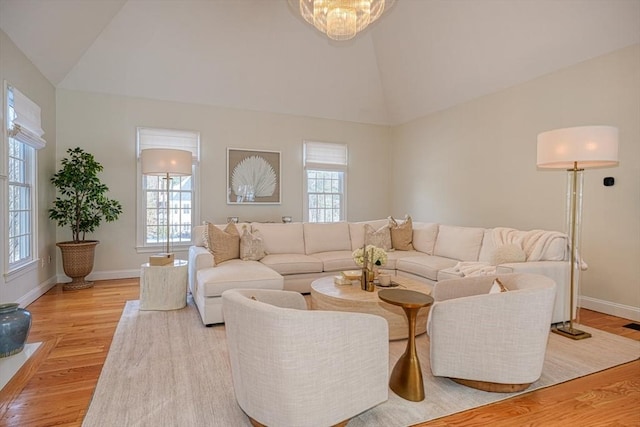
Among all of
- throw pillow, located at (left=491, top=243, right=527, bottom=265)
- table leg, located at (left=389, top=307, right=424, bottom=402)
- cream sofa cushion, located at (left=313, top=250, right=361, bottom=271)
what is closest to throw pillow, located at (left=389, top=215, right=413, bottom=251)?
cream sofa cushion, located at (left=313, top=250, right=361, bottom=271)

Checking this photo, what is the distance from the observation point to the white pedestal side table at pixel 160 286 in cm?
363

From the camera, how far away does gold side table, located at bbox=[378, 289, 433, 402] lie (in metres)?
2.02

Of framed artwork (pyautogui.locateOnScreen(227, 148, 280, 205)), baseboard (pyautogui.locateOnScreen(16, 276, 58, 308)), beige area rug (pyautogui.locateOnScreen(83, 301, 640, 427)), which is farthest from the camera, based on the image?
framed artwork (pyautogui.locateOnScreen(227, 148, 280, 205))

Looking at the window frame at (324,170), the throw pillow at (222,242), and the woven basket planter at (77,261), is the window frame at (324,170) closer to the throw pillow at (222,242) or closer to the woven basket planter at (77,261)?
the throw pillow at (222,242)

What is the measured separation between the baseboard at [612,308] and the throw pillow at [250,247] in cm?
371

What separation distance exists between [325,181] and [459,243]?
296 centimetres

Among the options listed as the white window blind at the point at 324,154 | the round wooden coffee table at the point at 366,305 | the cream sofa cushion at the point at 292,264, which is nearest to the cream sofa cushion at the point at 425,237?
the cream sofa cushion at the point at 292,264

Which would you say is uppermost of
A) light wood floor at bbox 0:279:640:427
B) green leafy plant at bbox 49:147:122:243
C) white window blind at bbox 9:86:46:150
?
white window blind at bbox 9:86:46:150

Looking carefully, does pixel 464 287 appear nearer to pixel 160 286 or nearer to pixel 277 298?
pixel 277 298

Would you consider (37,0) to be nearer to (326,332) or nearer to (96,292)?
(96,292)

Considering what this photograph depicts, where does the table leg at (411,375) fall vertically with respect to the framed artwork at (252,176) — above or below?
below

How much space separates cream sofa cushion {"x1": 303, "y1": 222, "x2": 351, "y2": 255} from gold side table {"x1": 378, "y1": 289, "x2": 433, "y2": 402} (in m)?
2.68

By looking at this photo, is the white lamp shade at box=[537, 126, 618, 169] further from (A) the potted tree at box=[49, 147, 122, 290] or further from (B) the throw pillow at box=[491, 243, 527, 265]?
(A) the potted tree at box=[49, 147, 122, 290]

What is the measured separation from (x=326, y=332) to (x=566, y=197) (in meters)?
3.84
